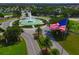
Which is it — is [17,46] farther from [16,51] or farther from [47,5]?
[47,5]

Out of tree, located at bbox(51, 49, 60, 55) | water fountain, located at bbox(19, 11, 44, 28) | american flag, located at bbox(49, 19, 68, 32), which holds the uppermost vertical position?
water fountain, located at bbox(19, 11, 44, 28)

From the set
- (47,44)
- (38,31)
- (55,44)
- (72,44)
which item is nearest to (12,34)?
(38,31)

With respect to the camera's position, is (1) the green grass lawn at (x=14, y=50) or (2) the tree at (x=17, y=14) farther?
(2) the tree at (x=17, y=14)

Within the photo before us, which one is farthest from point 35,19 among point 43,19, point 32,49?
point 32,49

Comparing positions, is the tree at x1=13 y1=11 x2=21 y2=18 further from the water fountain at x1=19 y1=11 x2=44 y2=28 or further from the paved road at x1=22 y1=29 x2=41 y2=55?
the paved road at x1=22 y1=29 x2=41 y2=55

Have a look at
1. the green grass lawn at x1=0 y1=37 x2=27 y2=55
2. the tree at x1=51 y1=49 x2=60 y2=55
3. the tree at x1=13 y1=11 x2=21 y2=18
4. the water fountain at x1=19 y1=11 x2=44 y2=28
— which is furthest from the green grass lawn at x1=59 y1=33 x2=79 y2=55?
the tree at x1=13 y1=11 x2=21 y2=18

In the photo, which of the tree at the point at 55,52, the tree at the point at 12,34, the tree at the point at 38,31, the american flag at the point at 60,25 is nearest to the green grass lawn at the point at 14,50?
the tree at the point at 12,34

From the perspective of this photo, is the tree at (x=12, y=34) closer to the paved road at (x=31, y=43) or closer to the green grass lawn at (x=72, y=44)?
the paved road at (x=31, y=43)
